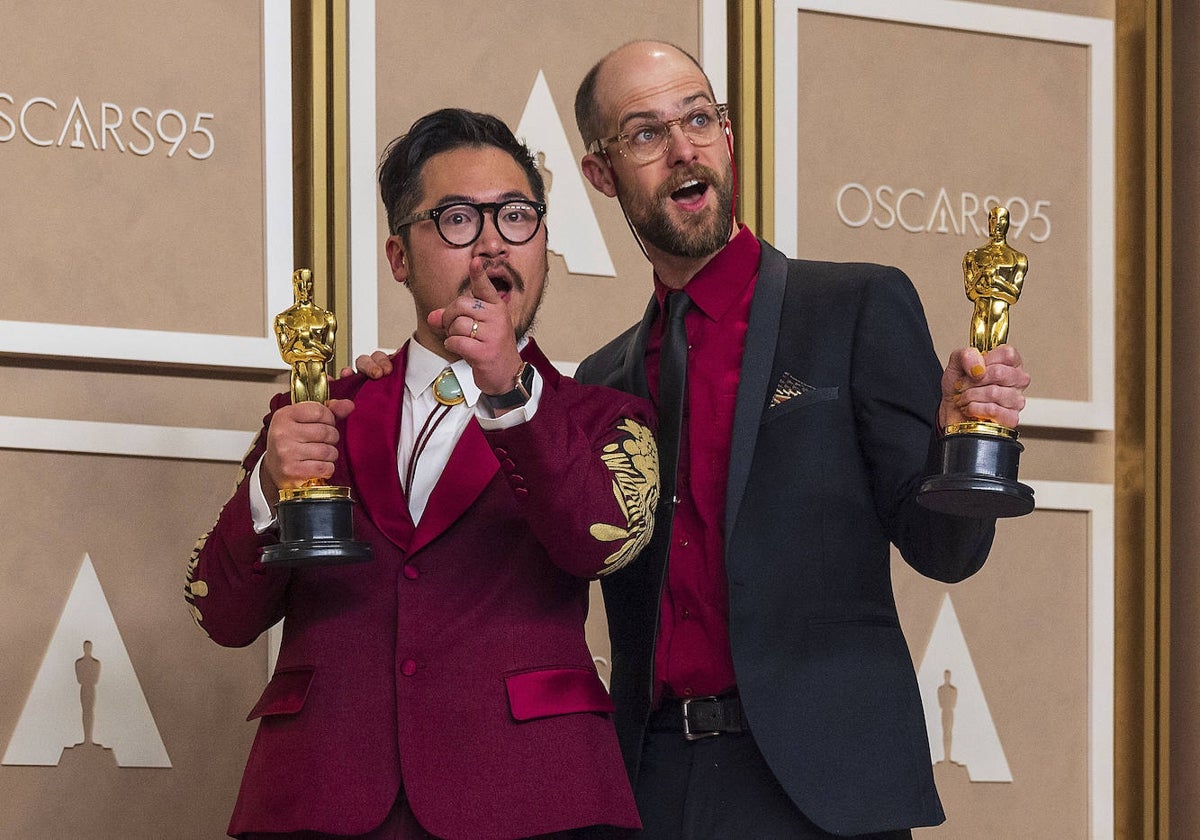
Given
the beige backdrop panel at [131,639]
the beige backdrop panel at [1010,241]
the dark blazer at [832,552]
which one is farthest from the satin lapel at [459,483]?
the beige backdrop panel at [1010,241]

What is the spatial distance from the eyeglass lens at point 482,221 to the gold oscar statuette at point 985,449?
1.68 ft

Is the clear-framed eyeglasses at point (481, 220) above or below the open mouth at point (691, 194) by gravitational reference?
below

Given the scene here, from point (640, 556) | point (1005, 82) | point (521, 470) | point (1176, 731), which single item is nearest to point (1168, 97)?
point (1005, 82)

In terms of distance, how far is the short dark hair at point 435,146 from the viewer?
7.12 feet

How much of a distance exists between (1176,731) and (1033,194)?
109 cm

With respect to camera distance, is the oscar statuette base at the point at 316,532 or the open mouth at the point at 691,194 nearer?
the oscar statuette base at the point at 316,532

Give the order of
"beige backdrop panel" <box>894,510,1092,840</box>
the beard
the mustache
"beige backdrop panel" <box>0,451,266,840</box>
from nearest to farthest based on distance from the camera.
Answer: the mustache
the beard
"beige backdrop panel" <box>0,451,266,840</box>
"beige backdrop panel" <box>894,510,1092,840</box>

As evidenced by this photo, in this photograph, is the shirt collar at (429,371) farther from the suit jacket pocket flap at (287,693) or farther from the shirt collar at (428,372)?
the suit jacket pocket flap at (287,693)

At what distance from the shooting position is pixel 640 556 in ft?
7.54

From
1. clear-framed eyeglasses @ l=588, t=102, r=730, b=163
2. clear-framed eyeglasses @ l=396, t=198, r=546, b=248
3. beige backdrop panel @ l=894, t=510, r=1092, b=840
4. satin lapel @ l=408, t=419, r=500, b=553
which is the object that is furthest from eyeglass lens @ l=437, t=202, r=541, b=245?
beige backdrop panel @ l=894, t=510, r=1092, b=840

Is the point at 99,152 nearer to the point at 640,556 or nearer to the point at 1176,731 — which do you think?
the point at 640,556

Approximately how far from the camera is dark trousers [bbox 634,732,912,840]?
2143 mm

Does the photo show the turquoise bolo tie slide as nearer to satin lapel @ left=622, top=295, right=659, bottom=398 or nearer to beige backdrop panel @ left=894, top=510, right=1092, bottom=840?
satin lapel @ left=622, top=295, right=659, bottom=398

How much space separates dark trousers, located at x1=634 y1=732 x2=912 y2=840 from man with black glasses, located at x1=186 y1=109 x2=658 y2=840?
0.25 m
